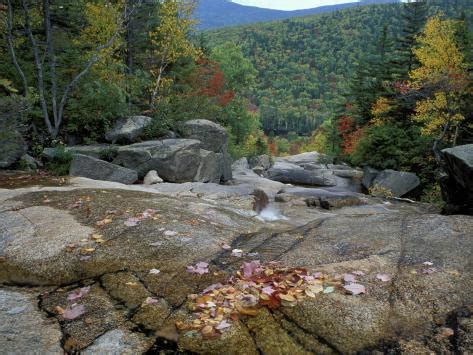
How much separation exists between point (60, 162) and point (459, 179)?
12931mm

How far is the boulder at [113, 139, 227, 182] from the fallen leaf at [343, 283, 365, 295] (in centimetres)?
1183

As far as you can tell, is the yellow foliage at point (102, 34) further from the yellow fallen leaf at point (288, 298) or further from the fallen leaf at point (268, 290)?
the yellow fallen leaf at point (288, 298)

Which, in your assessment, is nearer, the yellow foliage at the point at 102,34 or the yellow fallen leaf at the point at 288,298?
the yellow fallen leaf at the point at 288,298

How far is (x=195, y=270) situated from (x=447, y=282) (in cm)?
308

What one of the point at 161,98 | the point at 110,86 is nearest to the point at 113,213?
the point at 110,86

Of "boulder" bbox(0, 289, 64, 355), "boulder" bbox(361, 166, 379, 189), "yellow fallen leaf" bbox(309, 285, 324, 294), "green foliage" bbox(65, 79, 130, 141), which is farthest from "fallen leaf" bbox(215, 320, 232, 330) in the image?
"boulder" bbox(361, 166, 379, 189)

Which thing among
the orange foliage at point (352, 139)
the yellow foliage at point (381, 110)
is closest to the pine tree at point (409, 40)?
the yellow foliage at point (381, 110)

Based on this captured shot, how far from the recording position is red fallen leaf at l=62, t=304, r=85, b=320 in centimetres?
407

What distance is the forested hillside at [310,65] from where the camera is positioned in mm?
142375

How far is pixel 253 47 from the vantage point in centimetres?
19312

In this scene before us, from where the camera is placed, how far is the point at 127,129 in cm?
1708

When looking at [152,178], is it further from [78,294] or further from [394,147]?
Answer: [394,147]

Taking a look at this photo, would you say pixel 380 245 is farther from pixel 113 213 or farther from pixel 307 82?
pixel 307 82

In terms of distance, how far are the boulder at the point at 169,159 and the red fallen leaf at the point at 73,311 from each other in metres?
11.5
